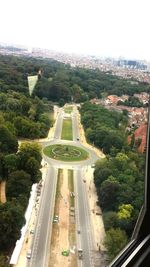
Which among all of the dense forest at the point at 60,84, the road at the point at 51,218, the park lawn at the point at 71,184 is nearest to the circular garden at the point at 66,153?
the road at the point at 51,218

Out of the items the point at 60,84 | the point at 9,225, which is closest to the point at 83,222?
the point at 9,225

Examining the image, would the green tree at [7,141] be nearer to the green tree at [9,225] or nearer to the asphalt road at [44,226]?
the asphalt road at [44,226]

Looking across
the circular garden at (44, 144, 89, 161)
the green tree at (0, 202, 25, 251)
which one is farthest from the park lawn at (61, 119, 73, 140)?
the green tree at (0, 202, 25, 251)

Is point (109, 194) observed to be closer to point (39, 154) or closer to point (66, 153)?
point (39, 154)

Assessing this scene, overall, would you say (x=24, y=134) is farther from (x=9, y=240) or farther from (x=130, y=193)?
(x=9, y=240)

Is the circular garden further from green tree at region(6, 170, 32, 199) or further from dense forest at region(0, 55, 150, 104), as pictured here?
dense forest at region(0, 55, 150, 104)

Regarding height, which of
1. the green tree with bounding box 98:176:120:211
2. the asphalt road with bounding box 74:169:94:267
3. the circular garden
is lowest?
the circular garden

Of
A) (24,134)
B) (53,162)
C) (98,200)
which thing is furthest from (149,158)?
(24,134)
